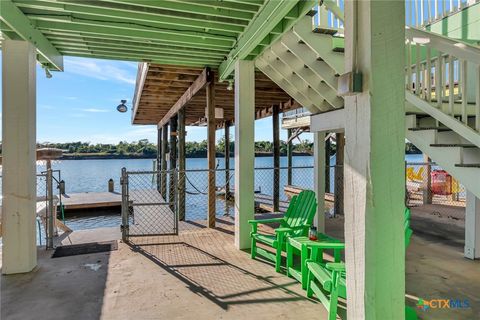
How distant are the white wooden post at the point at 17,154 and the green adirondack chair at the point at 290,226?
2.70 metres

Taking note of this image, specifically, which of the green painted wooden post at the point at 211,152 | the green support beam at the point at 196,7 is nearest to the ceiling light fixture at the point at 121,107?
the green painted wooden post at the point at 211,152

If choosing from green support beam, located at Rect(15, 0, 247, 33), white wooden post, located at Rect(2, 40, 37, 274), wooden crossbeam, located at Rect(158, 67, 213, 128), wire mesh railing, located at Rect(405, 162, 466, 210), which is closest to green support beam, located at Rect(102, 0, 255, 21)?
green support beam, located at Rect(15, 0, 247, 33)

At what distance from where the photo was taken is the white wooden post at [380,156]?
148 cm

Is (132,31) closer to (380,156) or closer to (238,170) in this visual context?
(238,170)

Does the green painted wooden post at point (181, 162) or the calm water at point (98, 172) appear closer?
the green painted wooden post at point (181, 162)

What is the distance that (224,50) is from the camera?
441 centimetres

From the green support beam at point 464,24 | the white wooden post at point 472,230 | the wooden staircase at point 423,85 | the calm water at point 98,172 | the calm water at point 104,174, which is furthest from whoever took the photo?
the calm water at point 98,172

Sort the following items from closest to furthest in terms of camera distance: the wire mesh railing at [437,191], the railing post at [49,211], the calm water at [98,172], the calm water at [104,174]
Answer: the railing post at [49,211] < the wire mesh railing at [437,191] < the calm water at [104,174] < the calm water at [98,172]

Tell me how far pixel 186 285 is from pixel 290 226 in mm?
1479

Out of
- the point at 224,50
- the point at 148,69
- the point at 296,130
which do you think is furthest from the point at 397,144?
the point at 296,130

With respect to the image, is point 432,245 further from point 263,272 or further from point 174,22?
point 174,22

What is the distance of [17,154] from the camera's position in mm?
3324

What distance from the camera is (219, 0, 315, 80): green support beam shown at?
9.16 ft

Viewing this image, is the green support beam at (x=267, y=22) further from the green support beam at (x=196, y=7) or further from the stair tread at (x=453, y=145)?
the stair tread at (x=453, y=145)
